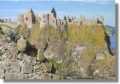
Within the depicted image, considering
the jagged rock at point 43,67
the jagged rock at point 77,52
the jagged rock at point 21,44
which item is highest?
the jagged rock at point 21,44

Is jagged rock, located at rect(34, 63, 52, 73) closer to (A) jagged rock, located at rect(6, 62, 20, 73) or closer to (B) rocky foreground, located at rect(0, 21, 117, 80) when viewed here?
(B) rocky foreground, located at rect(0, 21, 117, 80)

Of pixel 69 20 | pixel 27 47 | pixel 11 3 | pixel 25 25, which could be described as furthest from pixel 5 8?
pixel 69 20

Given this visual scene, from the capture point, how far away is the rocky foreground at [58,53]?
5.15ft

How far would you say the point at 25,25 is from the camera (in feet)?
5.17

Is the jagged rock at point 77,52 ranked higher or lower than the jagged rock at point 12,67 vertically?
higher

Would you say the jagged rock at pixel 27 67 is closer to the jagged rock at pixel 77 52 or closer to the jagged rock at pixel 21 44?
the jagged rock at pixel 21 44

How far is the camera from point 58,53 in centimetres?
158

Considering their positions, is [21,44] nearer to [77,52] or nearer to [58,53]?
[58,53]

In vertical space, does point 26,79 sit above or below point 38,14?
below

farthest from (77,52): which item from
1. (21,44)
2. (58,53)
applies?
(21,44)

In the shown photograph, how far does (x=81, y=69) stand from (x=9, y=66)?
40cm

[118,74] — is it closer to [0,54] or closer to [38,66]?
[38,66]

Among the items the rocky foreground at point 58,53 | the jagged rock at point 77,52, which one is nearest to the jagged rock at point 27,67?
the rocky foreground at point 58,53

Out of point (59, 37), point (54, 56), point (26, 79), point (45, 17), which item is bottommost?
point (26, 79)
